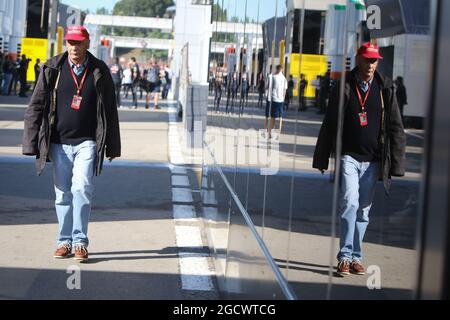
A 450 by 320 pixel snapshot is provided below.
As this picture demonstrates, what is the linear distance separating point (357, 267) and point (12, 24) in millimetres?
36253

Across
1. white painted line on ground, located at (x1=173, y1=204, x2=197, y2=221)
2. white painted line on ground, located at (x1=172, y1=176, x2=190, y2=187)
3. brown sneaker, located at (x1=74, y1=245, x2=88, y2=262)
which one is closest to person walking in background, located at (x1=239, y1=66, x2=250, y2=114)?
brown sneaker, located at (x1=74, y1=245, x2=88, y2=262)

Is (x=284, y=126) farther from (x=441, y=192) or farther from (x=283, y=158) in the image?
(x=441, y=192)

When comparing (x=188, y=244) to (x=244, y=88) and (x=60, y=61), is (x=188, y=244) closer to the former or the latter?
(x=60, y=61)

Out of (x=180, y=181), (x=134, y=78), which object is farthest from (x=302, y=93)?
(x=134, y=78)

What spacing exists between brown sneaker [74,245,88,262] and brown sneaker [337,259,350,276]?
17.1 ft

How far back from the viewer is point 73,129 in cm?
789

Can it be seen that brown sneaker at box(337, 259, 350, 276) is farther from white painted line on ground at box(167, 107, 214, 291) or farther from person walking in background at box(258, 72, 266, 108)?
white painted line on ground at box(167, 107, 214, 291)

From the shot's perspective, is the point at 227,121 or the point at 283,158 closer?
the point at 283,158

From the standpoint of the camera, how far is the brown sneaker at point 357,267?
8.56ft

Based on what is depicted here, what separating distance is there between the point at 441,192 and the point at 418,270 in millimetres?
204

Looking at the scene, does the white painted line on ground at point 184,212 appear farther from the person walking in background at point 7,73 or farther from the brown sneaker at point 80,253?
the person walking in background at point 7,73

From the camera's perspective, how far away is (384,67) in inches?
102

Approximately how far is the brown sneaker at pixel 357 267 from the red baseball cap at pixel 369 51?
555mm
